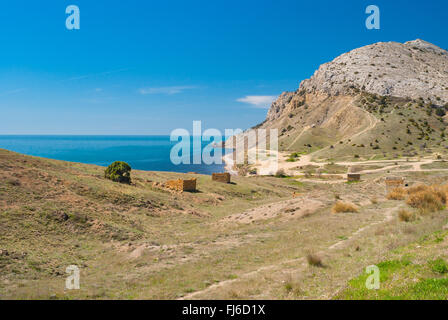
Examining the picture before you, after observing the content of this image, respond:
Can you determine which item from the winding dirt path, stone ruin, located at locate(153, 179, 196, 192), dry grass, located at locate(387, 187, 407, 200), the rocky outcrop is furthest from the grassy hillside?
the rocky outcrop

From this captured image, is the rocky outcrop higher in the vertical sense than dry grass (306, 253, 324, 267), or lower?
higher

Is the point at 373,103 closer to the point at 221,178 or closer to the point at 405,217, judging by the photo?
the point at 221,178

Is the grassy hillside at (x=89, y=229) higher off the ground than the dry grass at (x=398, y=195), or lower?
lower

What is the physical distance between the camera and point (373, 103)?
368 ft

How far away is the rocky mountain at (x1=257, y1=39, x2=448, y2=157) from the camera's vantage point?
8925 cm

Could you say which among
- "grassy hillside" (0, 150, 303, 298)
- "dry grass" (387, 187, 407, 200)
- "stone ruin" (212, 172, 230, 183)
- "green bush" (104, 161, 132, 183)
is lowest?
"grassy hillside" (0, 150, 303, 298)

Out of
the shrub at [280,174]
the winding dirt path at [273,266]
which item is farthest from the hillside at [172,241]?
the shrub at [280,174]

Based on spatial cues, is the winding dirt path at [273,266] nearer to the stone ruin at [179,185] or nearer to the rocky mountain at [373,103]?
the stone ruin at [179,185]

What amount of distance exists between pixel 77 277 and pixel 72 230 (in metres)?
7.15

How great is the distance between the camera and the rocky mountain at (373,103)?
89250 millimetres

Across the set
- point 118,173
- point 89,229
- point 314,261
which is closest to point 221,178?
point 118,173

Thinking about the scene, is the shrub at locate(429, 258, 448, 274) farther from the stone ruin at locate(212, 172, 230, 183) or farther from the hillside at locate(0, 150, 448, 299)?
the stone ruin at locate(212, 172, 230, 183)

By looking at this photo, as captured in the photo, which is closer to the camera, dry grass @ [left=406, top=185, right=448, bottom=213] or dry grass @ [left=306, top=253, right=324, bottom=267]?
dry grass @ [left=306, top=253, right=324, bottom=267]
